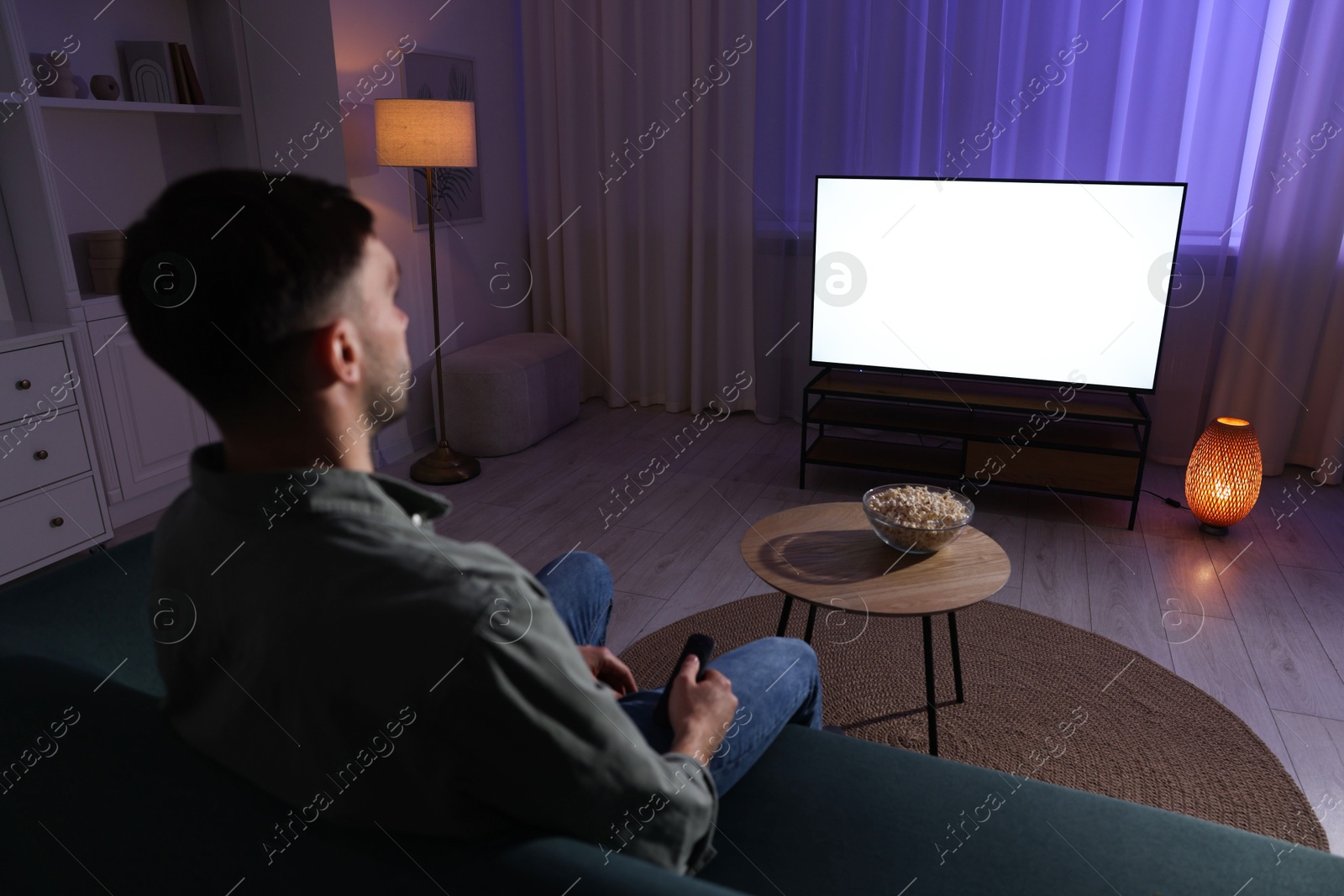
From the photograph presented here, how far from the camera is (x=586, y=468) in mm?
3623

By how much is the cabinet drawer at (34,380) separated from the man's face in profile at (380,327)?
233cm

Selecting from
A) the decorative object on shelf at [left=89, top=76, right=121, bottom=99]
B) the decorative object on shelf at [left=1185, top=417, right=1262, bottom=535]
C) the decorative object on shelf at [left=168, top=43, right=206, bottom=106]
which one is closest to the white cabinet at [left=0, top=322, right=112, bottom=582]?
the decorative object on shelf at [left=89, top=76, right=121, bottom=99]

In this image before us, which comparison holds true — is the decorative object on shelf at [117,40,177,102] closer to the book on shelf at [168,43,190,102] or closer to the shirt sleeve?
the book on shelf at [168,43,190,102]

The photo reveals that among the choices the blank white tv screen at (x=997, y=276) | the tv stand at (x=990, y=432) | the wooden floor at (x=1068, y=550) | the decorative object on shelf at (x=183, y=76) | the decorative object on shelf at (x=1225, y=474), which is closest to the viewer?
the wooden floor at (x=1068, y=550)

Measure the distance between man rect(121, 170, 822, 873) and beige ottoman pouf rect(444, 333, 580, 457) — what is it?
2.91m

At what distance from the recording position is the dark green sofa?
2.26ft

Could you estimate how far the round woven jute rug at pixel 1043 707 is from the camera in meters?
1.79

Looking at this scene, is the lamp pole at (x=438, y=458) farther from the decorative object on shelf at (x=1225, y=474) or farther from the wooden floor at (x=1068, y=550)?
the decorative object on shelf at (x=1225, y=474)

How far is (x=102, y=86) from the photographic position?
114 inches

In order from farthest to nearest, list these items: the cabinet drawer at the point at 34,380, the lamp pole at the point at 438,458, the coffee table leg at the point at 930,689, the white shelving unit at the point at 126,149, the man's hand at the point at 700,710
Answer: the lamp pole at the point at 438,458, the white shelving unit at the point at 126,149, the cabinet drawer at the point at 34,380, the coffee table leg at the point at 930,689, the man's hand at the point at 700,710

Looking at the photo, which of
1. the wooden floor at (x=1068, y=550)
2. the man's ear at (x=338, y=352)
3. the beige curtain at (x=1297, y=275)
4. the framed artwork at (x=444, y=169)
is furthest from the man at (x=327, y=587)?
the beige curtain at (x=1297, y=275)

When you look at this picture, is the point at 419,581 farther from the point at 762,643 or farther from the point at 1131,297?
the point at 1131,297

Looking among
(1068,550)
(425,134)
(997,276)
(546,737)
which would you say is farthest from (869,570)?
(425,134)

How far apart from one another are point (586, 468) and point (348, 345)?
2.96 metres
